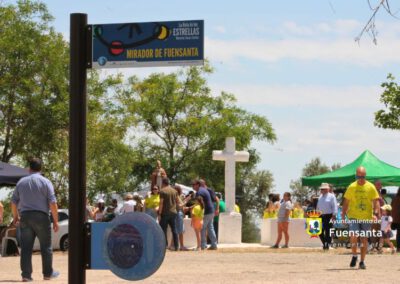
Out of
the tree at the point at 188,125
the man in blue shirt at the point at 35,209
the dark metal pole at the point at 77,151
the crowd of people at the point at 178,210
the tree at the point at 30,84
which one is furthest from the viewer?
the tree at the point at 188,125

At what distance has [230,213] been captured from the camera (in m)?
29.7

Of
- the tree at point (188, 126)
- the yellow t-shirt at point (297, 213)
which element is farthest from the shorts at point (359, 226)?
the tree at point (188, 126)

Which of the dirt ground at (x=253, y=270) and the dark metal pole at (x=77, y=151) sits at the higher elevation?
the dark metal pole at (x=77, y=151)

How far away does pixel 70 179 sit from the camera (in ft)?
18.2

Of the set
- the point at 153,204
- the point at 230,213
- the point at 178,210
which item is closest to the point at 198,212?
the point at 178,210

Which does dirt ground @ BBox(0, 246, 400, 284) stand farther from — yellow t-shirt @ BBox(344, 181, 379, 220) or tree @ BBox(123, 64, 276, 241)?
tree @ BBox(123, 64, 276, 241)

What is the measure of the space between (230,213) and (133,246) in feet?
78.7

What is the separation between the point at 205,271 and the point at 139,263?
10.2m

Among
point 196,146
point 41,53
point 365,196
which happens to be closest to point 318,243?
point 365,196

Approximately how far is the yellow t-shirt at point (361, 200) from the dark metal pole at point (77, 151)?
10831 millimetres

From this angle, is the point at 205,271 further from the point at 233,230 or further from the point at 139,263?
the point at 233,230

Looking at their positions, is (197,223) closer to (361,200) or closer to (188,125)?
(361,200)

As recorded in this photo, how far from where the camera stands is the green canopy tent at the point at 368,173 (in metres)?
29.7

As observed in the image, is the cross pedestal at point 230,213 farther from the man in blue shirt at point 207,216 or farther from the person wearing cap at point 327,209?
the person wearing cap at point 327,209
